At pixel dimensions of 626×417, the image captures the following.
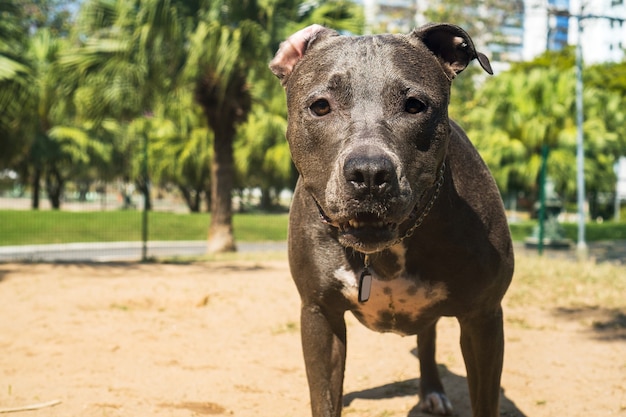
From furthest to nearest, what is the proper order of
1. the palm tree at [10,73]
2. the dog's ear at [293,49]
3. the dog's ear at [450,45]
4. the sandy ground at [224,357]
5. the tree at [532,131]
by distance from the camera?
the tree at [532,131], the palm tree at [10,73], the sandy ground at [224,357], the dog's ear at [293,49], the dog's ear at [450,45]

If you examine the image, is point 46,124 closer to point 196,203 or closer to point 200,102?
point 196,203

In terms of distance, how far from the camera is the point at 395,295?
2973 millimetres

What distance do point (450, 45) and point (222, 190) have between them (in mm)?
12213

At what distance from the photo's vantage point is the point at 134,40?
40.7ft

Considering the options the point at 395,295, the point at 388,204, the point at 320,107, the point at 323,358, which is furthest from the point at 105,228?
the point at 388,204

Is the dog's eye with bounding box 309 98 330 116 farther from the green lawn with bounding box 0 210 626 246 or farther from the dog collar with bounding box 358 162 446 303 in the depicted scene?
the green lawn with bounding box 0 210 626 246

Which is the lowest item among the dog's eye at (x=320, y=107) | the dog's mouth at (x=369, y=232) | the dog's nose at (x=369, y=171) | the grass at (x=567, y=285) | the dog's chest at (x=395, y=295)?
the grass at (x=567, y=285)

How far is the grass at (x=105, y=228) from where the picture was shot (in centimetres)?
1772

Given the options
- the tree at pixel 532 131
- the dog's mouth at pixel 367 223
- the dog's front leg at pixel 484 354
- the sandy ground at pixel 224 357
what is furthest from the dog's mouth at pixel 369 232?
the tree at pixel 532 131

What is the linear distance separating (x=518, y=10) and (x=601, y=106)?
20.2 m

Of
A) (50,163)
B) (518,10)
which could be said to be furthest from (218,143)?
(50,163)

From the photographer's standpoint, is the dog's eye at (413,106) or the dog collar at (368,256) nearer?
the dog's eye at (413,106)

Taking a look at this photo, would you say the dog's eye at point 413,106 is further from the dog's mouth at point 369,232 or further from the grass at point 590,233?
the grass at point 590,233

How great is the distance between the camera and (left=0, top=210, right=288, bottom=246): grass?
17719 millimetres
